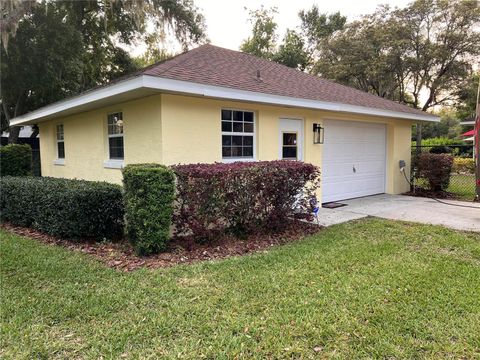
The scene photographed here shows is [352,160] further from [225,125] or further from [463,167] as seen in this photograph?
[463,167]

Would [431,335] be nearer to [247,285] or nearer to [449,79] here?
[247,285]

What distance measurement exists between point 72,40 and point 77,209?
13719 millimetres

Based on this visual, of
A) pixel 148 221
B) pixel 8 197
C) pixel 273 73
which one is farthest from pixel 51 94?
pixel 148 221

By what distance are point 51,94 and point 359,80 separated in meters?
20.5

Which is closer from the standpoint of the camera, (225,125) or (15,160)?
(225,125)

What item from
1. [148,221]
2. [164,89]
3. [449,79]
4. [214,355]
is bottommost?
[214,355]

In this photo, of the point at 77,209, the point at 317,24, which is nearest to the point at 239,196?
Answer: the point at 77,209

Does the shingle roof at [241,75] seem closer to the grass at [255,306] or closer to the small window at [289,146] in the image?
the small window at [289,146]

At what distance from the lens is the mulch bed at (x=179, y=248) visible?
490 centimetres

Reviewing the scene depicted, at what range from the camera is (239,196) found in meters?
5.83

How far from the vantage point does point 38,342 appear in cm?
289

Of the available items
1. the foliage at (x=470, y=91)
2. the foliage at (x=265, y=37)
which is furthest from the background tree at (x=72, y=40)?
the foliage at (x=470, y=91)

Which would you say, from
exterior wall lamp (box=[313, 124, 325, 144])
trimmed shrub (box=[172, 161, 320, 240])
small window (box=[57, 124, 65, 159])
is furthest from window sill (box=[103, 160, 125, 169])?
exterior wall lamp (box=[313, 124, 325, 144])

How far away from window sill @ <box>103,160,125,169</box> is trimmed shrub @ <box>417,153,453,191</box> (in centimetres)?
973
